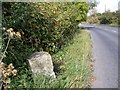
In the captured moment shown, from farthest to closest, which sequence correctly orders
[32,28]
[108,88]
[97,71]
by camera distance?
[97,71]
[32,28]
[108,88]

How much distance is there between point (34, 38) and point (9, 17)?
3.59ft

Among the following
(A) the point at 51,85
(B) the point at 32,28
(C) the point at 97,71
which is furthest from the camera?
(C) the point at 97,71

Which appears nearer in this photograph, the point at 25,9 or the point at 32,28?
the point at 25,9

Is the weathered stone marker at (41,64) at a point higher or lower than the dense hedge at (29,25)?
lower

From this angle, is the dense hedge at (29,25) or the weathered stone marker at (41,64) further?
the dense hedge at (29,25)

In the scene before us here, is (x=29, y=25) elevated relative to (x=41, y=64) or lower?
elevated

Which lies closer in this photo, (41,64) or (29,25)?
(41,64)

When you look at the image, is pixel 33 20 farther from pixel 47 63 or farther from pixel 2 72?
pixel 2 72

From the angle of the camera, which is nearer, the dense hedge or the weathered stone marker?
the weathered stone marker

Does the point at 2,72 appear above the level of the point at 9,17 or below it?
below

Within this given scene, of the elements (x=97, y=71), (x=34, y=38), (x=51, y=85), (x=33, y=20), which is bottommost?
(x=97, y=71)

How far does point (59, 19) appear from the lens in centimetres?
806

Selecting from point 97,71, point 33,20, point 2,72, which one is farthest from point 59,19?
point 2,72

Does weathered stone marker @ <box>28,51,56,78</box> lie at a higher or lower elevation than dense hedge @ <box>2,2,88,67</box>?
lower
